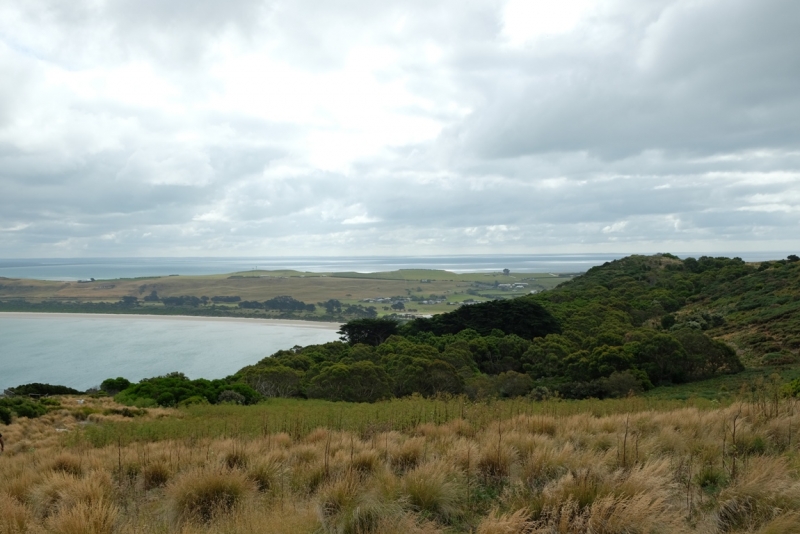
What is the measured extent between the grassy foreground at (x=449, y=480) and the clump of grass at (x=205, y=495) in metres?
0.01

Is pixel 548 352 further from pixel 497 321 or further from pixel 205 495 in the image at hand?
pixel 205 495

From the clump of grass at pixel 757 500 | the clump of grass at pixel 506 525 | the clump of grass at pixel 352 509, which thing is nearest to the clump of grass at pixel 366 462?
the clump of grass at pixel 352 509

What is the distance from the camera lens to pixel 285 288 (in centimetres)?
15088

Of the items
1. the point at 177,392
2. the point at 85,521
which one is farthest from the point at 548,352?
the point at 85,521

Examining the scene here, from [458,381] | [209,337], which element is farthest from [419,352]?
[209,337]

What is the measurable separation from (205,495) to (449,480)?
2.50 meters

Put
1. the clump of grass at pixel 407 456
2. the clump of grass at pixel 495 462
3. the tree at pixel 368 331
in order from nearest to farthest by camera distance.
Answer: the clump of grass at pixel 495 462, the clump of grass at pixel 407 456, the tree at pixel 368 331

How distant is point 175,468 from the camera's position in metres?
6.68

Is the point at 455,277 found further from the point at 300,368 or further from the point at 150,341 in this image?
the point at 300,368

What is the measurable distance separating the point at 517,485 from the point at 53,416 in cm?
2270

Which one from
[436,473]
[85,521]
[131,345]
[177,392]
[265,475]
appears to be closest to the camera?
[85,521]

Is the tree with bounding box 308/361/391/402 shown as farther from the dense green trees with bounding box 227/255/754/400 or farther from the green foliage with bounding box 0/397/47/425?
the green foliage with bounding box 0/397/47/425

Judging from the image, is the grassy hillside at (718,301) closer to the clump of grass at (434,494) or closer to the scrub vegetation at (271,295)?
the clump of grass at (434,494)

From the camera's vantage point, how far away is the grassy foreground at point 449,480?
4117mm
